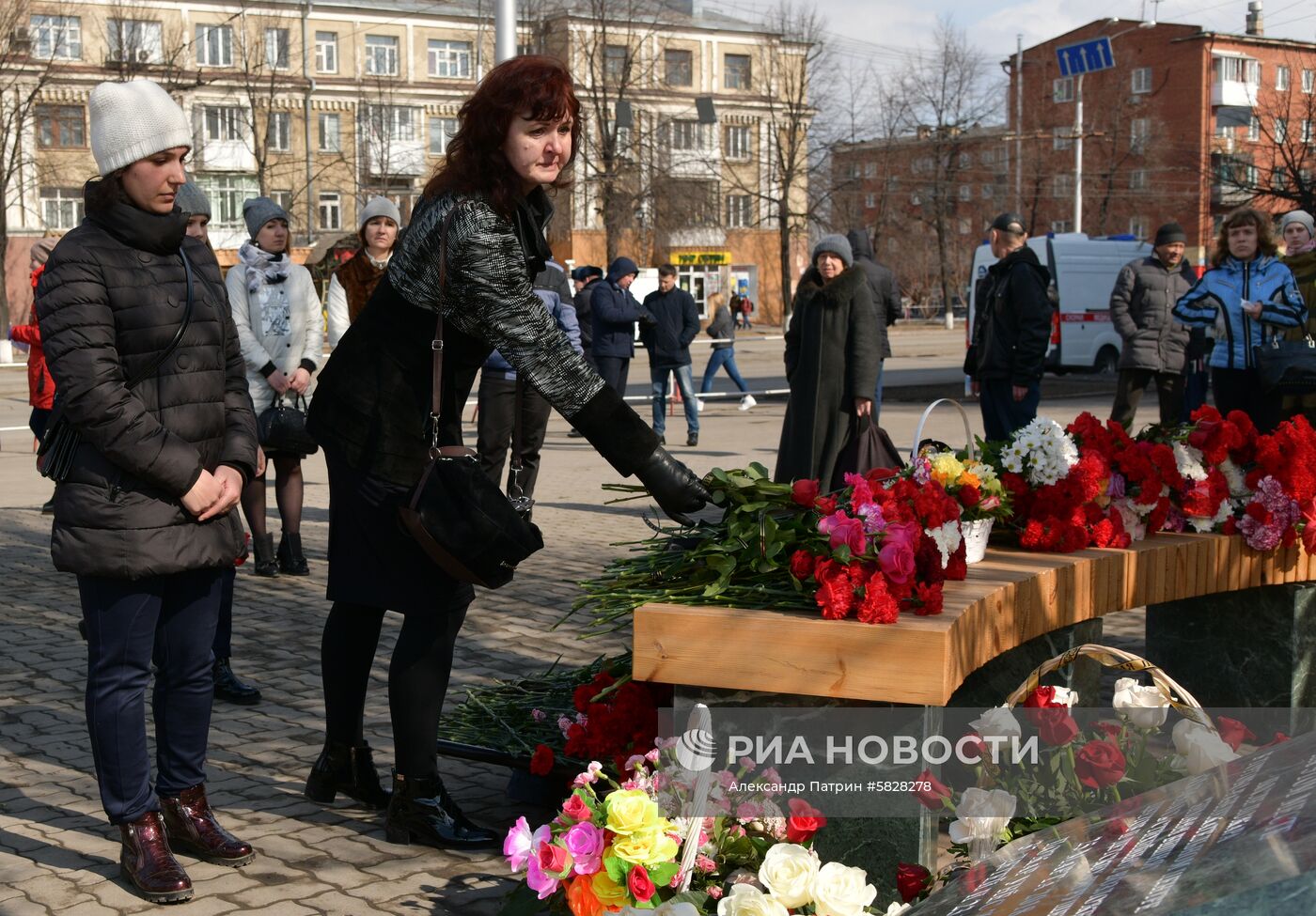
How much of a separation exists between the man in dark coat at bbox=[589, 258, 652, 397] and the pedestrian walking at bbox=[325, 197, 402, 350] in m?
5.85

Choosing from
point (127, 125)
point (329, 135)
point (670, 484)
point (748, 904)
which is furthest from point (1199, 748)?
point (329, 135)

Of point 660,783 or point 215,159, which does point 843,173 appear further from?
point 660,783

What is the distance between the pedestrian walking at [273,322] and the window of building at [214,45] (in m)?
56.7

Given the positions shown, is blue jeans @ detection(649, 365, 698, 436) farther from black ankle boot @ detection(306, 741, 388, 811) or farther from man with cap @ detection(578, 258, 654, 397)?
black ankle boot @ detection(306, 741, 388, 811)

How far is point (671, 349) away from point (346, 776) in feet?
37.0

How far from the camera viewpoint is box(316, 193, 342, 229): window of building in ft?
214

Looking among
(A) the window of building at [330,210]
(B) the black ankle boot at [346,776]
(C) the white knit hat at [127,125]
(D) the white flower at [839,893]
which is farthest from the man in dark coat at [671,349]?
(A) the window of building at [330,210]

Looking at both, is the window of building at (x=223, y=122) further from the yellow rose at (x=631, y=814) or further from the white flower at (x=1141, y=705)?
the yellow rose at (x=631, y=814)

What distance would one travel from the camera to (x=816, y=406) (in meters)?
8.62

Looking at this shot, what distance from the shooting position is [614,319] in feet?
44.8

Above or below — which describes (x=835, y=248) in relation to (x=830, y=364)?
above

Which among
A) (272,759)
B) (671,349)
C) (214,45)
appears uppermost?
(214,45)

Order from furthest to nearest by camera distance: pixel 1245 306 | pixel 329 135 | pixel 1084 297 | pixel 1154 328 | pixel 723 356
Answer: pixel 329 135 → pixel 1084 297 → pixel 723 356 → pixel 1154 328 → pixel 1245 306

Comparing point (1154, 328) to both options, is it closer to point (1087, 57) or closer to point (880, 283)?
point (880, 283)
